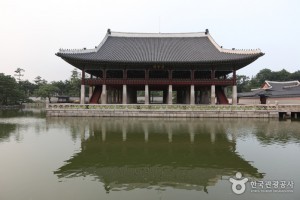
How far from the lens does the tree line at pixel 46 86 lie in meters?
54.1

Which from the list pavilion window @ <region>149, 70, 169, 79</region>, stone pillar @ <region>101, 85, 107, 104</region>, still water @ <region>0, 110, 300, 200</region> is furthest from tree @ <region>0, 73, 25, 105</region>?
still water @ <region>0, 110, 300, 200</region>

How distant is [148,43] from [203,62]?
12438mm

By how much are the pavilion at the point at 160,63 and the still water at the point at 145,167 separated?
1838 cm

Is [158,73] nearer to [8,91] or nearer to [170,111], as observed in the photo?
[170,111]

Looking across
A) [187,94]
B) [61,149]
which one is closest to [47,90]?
[187,94]

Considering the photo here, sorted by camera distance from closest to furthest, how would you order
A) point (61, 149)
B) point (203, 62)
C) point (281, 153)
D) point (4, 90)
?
point (281, 153), point (61, 149), point (203, 62), point (4, 90)

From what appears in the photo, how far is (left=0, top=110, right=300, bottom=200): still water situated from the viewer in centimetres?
723

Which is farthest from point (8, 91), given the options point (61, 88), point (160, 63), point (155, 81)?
point (160, 63)

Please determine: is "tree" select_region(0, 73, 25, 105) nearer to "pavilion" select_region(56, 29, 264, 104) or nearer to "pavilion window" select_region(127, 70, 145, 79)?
"pavilion" select_region(56, 29, 264, 104)

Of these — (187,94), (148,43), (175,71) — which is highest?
(148,43)

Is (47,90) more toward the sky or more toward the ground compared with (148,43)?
more toward the ground

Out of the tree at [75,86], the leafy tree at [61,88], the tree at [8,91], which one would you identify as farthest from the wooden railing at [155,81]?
the leafy tree at [61,88]

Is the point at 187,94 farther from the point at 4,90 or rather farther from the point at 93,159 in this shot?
the point at 4,90

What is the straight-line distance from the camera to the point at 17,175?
8578 millimetres
